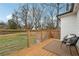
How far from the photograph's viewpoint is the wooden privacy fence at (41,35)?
148 inches

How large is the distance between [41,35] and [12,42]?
1.47 ft

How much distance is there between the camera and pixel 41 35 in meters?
3.79

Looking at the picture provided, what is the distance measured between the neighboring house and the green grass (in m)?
0.61

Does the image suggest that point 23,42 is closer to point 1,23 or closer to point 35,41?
point 35,41

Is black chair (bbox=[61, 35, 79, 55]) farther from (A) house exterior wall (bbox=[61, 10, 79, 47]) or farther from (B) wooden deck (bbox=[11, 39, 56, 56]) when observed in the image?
(B) wooden deck (bbox=[11, 39, 56, 56])

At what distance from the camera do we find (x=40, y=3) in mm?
3689

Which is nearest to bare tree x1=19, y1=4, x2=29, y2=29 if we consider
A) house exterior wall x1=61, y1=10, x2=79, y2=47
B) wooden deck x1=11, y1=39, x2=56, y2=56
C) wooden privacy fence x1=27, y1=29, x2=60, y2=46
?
wooden privacy fence x1=27, y1=29, x2=60, y2=46

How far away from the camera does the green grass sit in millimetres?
3705

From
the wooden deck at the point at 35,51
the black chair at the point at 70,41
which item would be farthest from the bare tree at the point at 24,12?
the black chair at the point at 70,41

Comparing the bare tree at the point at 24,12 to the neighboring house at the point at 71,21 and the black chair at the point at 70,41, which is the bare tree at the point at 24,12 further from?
the black chair at the point at 70,41

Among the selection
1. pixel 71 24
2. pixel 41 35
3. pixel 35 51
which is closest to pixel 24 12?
pixel 41 35

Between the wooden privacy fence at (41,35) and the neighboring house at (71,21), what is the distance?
5.3 inches

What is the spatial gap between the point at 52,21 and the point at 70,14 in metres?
0.29

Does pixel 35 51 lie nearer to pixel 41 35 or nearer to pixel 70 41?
pixel 41 35
